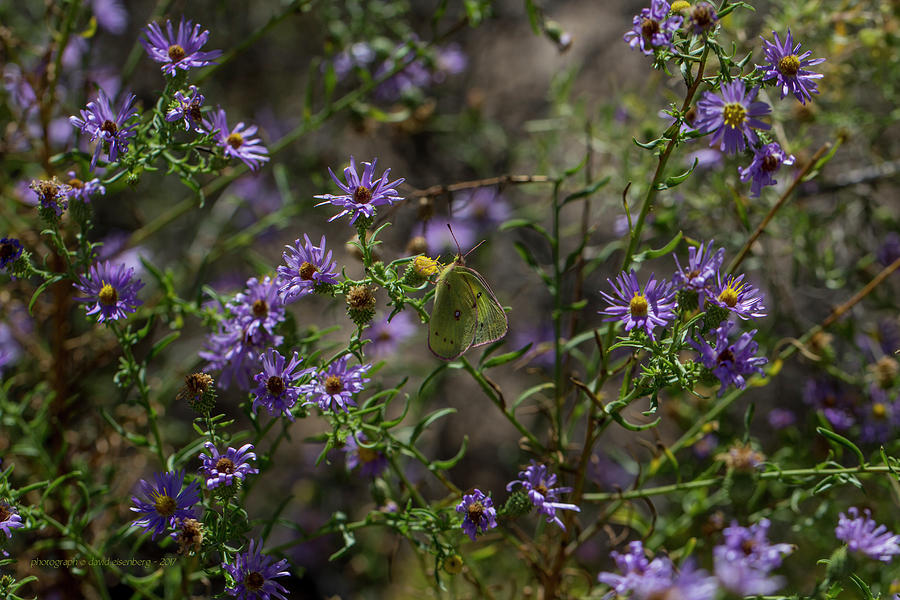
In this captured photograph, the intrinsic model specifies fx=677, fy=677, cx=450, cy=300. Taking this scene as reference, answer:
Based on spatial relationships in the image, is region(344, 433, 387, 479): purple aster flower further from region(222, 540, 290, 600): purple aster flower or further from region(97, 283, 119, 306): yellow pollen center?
region(97, 283, 119, 306): yellow pollen center

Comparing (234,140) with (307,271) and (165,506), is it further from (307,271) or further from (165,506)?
(165,506)

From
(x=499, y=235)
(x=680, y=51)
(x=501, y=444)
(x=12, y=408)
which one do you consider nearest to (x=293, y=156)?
(x=499, y=235)

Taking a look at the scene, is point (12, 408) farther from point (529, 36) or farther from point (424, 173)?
point (529, 36)

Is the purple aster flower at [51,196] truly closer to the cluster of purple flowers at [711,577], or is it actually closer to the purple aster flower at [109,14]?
the cluster of purple flowers at [711,577]

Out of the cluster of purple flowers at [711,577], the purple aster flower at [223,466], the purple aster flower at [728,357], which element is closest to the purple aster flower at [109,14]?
the purple aster flower at [223,466]

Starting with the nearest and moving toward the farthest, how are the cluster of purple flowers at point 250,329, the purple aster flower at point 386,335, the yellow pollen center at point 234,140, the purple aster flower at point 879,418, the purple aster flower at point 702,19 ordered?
the purple aster flower at point 702,19 < the cluster of purple flowers at point 250,329 < the yellow pollen center at point 234,140 < the purple aster flower at point 879,418 < the purple aster flower at point 386,335

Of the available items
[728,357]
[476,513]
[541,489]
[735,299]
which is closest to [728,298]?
[735,299]
